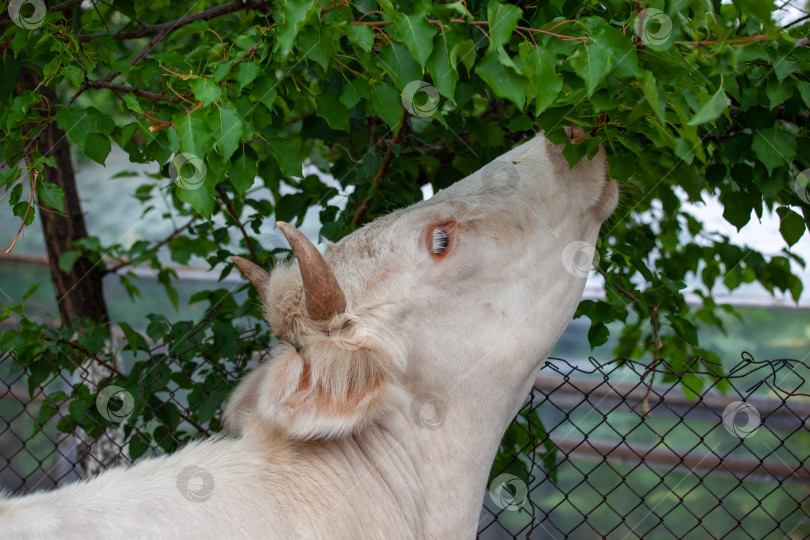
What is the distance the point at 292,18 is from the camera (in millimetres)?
1761

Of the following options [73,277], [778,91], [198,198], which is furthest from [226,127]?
[73,277]

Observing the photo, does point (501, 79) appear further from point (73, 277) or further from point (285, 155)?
point (73, 277)

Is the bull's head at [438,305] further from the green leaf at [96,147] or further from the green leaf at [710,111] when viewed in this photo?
the green leaf at [710,111]

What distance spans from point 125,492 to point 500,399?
3.53 feet

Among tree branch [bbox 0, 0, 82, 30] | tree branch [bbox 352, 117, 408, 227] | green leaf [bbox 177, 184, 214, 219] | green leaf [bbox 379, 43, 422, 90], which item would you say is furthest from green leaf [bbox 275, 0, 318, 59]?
tree branch [bbox 352, 117, 408, 227]

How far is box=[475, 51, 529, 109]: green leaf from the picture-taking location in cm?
174

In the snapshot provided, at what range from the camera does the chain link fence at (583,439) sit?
132 inches

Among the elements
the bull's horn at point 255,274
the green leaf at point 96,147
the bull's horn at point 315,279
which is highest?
the green leaf at point 96,147

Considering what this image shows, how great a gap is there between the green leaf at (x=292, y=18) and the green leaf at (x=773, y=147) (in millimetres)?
1618

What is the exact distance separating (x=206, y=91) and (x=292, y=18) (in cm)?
39

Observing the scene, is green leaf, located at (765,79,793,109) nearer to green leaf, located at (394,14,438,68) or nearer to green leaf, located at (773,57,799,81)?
green leaf, located at (773,57,799,81)

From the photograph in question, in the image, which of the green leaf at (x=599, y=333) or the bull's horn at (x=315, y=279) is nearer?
the bull's horn at (x=315, y=279)

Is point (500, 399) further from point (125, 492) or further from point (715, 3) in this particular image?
point (715, 3)

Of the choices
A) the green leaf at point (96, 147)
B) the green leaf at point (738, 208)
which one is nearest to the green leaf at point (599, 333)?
the green leaf at point (738, 208)
